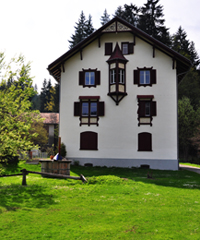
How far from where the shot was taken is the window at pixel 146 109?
2848cm

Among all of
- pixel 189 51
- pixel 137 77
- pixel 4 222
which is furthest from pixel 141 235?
pixel 189 51

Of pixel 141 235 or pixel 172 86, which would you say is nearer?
pixel 141 235

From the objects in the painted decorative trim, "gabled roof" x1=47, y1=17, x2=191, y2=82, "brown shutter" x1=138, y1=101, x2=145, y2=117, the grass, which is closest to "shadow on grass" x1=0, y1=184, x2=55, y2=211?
the grass

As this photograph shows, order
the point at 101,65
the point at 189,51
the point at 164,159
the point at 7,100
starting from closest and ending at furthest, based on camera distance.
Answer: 1. the point at 7,100
2. the point at 164,159
3. the point at 101,65
4. the point at 189,51

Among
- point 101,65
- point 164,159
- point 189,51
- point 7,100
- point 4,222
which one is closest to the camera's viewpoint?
point 4,222

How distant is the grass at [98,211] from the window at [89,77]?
15999 mm

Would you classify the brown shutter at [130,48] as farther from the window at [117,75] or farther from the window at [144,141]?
the window at [144,141]

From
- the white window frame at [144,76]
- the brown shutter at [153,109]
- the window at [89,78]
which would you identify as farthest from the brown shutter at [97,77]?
the brown shutter at [153,109]

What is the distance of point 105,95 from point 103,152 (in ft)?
20.8

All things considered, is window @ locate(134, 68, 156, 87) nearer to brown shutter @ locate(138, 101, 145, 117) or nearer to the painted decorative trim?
brown shutter @ locate(138, 101, 145, 117)

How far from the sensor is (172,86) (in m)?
28.6

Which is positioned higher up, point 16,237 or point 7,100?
point 7,100

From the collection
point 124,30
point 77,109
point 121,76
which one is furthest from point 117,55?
point 77,109

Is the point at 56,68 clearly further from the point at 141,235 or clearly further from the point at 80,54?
the point at 141,235
